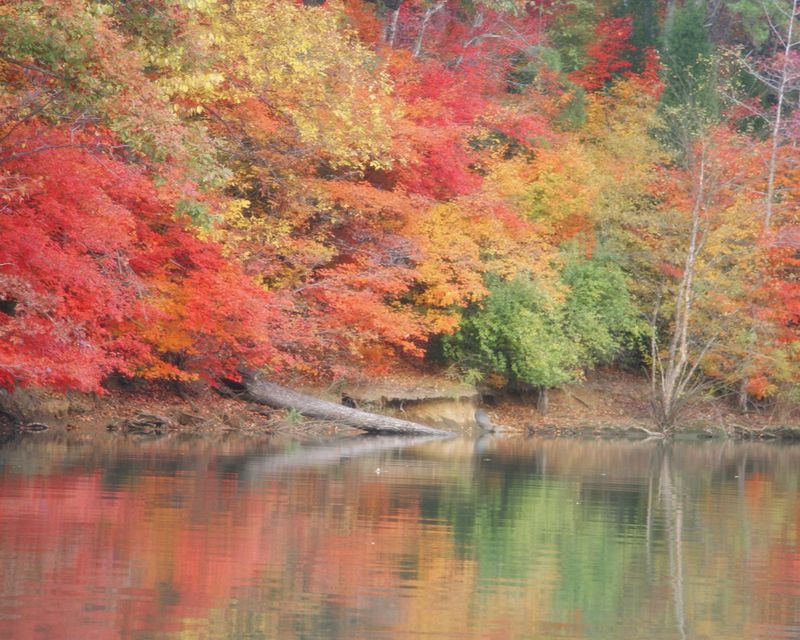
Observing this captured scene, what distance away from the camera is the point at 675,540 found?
473 inches

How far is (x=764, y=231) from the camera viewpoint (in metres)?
34.1

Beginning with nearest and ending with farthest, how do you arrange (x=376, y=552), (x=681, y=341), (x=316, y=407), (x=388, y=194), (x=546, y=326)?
1. (x=376, y=552)
2. (x=316, y=407)
3. (x=388, y=194)
4. (x=546, y=326)
5. (x=681, y=341)

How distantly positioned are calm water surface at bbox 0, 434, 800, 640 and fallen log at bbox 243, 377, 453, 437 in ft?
29.8

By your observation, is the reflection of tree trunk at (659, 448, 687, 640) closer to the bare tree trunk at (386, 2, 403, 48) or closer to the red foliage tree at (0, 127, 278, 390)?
the red foliage tree at (0, 127, 278, 390)

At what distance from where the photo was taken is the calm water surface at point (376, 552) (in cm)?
754

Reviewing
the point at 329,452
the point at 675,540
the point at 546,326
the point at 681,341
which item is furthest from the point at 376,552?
the point at 681,341

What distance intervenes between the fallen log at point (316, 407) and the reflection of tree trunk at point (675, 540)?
867 centimetres

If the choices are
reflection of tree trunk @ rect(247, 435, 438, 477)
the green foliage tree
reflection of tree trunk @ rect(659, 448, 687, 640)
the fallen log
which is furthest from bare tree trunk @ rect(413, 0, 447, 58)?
reflection of tree trunk @ rect(659, 448, 687, 640)

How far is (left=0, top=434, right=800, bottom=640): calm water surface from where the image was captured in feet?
24.7

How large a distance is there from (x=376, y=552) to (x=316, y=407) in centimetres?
1873

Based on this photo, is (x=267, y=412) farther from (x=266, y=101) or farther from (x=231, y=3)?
(x=231, y=3)

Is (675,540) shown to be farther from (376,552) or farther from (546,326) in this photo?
(546,326)

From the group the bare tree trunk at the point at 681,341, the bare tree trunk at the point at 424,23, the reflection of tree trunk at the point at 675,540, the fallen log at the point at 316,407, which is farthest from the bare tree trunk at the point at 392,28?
the reflection of tree trunk at the point at 675,540

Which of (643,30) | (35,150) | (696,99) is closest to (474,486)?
(35,150)
